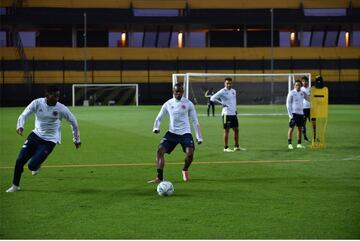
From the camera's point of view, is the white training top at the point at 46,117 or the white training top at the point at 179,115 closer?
the white training top at the point at 46,117

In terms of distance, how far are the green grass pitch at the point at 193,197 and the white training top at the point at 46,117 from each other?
3.35 ft

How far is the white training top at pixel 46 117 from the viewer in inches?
472

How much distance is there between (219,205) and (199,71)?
5914 centimetres

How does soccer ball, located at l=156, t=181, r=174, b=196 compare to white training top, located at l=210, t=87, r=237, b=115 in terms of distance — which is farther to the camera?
white training top, located at l=210, t=87, r=237, b=115

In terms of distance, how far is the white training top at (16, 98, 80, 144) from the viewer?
1198 centimetres

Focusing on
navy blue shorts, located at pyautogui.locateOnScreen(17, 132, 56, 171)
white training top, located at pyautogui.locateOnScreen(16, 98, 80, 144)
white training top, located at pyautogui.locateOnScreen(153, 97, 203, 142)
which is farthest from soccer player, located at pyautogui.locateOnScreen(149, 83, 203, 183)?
navy blue shorts, located at pyautogui.locateOnScreen(17, 132, 56, 171)

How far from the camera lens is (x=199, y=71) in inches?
2709

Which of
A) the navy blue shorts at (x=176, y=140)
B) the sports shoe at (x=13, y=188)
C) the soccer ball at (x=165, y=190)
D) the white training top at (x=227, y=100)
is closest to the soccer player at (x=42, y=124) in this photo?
the sports shoe at (x=13, y=188)

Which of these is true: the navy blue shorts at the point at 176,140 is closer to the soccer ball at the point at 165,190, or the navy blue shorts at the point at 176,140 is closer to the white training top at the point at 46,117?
the white training top at the point at 46,117

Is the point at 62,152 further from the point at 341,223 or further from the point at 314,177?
the point at 341,223

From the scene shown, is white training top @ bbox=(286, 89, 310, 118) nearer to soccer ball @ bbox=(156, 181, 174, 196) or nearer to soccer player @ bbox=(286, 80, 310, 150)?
soccer player @ bbox=(286, 80, 310, 150)

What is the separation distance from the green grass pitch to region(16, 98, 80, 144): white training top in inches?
40.2

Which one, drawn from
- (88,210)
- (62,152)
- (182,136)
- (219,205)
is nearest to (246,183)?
(182,136)

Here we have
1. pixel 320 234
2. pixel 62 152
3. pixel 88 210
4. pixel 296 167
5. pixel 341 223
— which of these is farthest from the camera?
pixel 62 152
